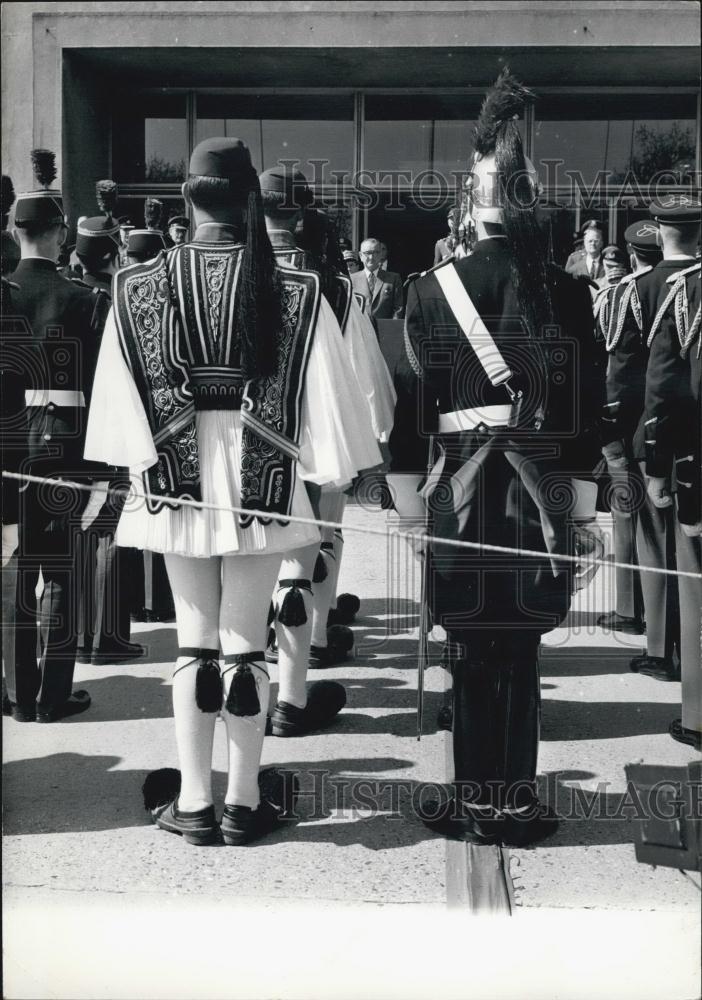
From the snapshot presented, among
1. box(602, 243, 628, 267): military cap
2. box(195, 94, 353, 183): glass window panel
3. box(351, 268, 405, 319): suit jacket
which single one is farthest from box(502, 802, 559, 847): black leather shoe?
box(351, 268, 405, 319): suit jacket

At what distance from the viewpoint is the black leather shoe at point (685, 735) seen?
3.93m

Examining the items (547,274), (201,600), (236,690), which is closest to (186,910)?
(236,690)

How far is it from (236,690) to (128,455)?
668 millimetres

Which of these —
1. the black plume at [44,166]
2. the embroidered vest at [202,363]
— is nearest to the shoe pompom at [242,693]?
the embroidered vest at [202,363]

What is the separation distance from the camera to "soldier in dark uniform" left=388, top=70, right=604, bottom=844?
3.00m

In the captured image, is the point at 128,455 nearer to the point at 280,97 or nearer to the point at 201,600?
the point at 201,600

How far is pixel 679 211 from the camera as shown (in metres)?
4.07

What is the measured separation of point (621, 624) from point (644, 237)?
68.2 inches

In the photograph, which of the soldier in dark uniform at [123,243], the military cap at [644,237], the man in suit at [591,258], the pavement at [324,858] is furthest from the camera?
the man in suit at [591,258]

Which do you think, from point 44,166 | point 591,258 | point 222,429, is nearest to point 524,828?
point 222,429

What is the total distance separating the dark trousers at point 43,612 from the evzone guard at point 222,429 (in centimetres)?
97

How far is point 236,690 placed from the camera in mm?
3084

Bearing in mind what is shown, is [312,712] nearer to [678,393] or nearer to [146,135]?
[678,393]

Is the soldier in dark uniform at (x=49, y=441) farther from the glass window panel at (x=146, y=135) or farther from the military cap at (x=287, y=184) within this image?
the glass window panel at (x=146, y=135)
